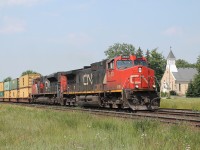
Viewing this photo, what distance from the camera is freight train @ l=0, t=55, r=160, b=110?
59.7 feet

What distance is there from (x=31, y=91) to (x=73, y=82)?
1277 cm

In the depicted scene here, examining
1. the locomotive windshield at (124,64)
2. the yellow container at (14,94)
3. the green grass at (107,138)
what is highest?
the locomotive windshield at (124,64)

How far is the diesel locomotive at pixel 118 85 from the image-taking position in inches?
715

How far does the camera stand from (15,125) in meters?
12.6

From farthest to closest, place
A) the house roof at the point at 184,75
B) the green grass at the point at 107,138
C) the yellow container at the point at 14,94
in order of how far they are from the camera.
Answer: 1. the house roof at the point at 184,75
2. the yellow container at the point at 14,94
3. the green grass at the point at 107,138

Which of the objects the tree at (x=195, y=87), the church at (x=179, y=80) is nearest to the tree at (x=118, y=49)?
the church at (x=179, y=80)

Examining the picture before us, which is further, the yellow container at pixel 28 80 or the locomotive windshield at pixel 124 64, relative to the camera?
the yellow container at pixel 28 80

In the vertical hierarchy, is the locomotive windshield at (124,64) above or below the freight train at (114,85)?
above

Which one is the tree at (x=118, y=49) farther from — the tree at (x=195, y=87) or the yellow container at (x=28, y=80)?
the yellow container at (x=28, y=80)

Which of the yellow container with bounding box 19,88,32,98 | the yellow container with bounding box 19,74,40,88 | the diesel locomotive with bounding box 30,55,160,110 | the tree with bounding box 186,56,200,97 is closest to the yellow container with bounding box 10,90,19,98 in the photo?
the yellow container with bounding box 19,88,32,98

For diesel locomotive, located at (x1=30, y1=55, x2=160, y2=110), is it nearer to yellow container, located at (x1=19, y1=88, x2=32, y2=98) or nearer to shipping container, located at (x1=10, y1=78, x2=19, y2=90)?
yellow container, located at (x1=19, y1=88, x2=32, y2=98)

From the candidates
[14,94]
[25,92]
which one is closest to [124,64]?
[25,92]

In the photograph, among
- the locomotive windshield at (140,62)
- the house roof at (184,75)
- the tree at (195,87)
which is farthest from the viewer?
the house roof at (184,75)

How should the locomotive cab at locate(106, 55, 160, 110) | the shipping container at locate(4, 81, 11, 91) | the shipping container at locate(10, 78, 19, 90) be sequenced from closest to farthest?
the locomotive cab at locate(106, 55, 160, 110)
the shipping container at locate(10, 78, 19, 90)
the shipping container at locate(4, 81, 11, 91)
